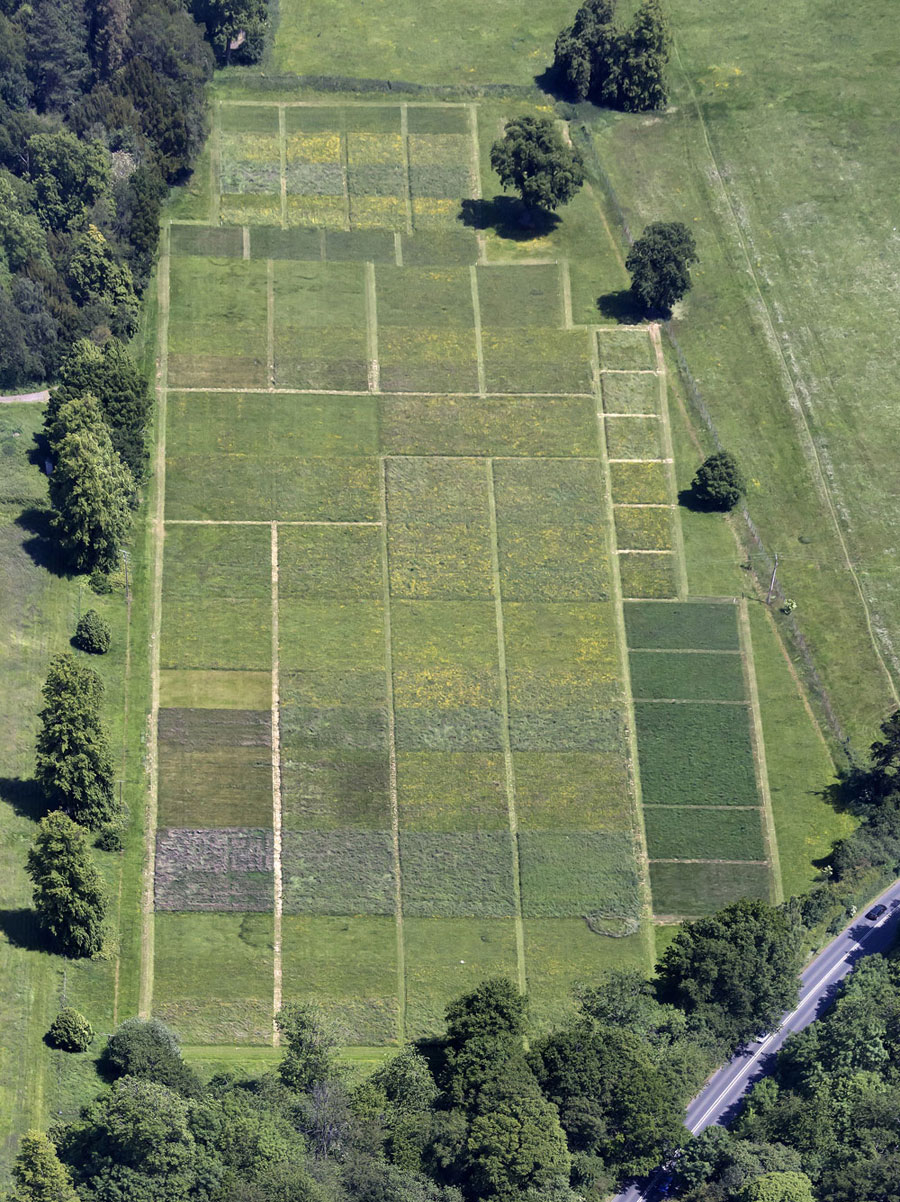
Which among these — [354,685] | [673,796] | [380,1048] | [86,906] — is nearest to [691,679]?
[673,796]

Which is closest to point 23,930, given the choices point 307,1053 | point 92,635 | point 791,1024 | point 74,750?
point 74,750

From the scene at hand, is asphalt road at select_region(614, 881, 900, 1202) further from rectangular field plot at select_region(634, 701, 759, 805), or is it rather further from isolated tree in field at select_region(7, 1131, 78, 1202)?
isolated tree in field at select_region(7, 1131, 78, 1202)

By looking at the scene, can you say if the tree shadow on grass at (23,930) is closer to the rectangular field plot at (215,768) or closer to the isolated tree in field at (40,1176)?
the rectangular field plot at (215,768)

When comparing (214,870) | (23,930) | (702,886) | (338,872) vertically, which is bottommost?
(702,886)

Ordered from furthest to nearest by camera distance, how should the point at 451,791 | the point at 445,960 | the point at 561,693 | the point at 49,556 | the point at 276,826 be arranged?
the point at 49,556, the point at 561,693, the point at 451,791, the point at 276,826, the point at 445,960

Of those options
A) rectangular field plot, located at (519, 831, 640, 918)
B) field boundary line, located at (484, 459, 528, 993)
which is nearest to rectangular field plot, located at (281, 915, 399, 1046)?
field boundary line, located at (484, 459, 528, 993)

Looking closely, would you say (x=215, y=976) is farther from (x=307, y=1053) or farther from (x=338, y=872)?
(x=307, y=1053)

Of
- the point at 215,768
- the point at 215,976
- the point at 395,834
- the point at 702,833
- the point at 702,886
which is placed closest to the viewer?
the point at 215,976
